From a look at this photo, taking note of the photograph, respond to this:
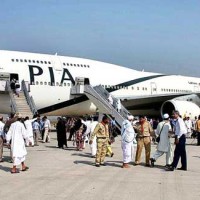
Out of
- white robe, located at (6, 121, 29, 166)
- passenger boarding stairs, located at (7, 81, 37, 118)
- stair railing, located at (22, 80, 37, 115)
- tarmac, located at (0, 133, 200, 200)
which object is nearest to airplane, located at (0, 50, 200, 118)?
stair railing, located at (22, 80, 37, 115)

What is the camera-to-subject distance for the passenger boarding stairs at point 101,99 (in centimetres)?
2201

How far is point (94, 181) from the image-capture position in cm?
909

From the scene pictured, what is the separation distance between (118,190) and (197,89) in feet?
87.6

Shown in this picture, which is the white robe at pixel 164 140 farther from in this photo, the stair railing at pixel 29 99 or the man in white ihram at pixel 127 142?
the stair railing at pixel 29 99

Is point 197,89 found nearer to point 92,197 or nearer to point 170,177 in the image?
point 170,177

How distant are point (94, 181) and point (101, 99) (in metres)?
14.5

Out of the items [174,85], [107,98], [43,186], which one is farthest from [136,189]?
[174,85]

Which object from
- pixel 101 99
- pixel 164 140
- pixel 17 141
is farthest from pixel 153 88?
pixel 17 141

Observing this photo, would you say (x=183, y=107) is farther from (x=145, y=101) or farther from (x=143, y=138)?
(x=143, y=138)

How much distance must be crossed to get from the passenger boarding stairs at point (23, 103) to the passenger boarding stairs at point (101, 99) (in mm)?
3093

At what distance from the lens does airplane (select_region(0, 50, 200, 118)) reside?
77.7 ft

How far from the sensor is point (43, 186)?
8.40 metres

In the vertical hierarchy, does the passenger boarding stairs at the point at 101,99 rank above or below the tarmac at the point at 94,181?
above

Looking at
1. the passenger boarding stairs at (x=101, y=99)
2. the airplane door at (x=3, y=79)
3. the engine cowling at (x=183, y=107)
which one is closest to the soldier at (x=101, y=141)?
the passenger boarding stairs at (x=101, y=99)
